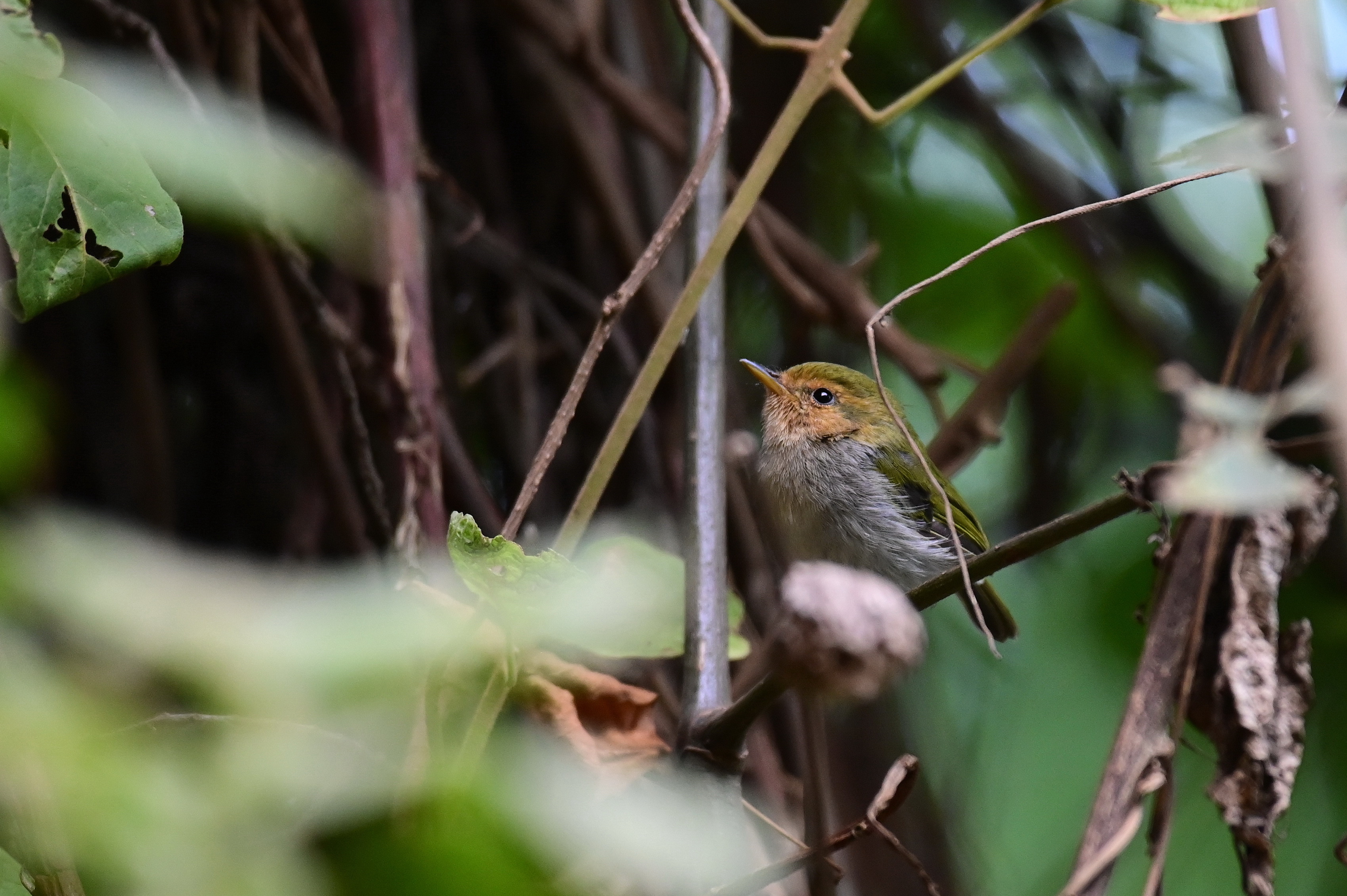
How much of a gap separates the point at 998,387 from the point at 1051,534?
5.22 feet

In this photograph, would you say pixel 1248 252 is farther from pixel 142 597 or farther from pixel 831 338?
pixel 142 597

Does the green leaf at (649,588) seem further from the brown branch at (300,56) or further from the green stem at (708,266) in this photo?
the brown branch at (300,56)

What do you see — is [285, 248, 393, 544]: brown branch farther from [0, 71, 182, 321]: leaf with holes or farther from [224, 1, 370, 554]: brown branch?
[0, 71, 182, 321]: leaf with holes

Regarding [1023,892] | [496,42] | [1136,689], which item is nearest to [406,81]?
[496,42]

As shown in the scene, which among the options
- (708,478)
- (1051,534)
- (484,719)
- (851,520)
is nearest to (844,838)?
(1051,534)

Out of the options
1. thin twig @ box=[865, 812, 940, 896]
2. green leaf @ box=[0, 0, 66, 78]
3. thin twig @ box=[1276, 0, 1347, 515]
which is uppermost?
thin twig @ box=[1276, 0, 1347, 515]

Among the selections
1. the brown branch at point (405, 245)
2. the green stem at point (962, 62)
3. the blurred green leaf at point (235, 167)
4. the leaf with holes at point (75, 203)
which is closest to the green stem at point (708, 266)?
the green stem at point (962, 62)

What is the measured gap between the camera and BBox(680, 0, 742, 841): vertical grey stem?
173 cm

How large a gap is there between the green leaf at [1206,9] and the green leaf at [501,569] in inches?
52.1

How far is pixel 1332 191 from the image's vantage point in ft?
2.43

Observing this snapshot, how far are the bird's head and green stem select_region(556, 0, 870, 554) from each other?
4.34ft

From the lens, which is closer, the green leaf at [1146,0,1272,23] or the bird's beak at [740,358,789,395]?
the green leaf at [1146,0,1272,23]

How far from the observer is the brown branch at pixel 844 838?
125 centimetres

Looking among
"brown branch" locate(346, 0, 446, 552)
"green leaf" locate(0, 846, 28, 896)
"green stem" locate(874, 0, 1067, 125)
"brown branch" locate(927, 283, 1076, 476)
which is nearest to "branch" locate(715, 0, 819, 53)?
"green stem" locate(874, 0, 1067, 125)
